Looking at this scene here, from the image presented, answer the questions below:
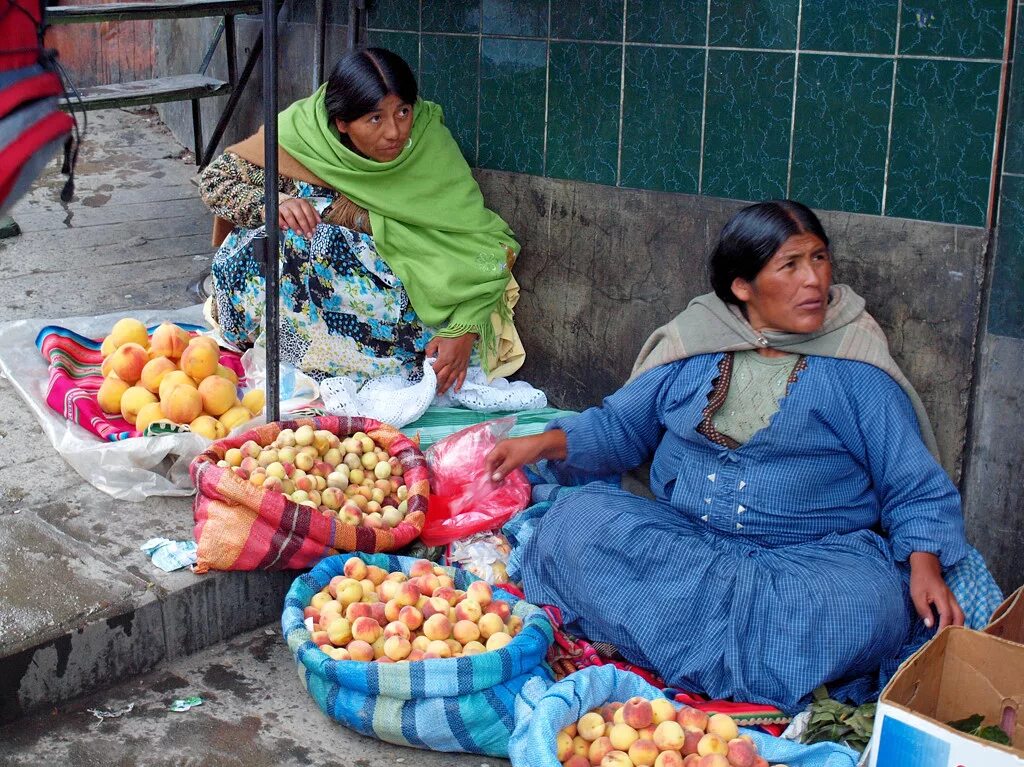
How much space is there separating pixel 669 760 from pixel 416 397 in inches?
78.4

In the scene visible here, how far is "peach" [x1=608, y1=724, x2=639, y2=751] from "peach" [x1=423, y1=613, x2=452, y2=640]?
0.51 meters

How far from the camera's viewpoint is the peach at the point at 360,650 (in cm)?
283

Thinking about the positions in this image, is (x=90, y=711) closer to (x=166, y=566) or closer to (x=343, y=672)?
(x=166, y=566)

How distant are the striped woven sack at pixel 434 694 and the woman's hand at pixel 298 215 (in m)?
1.77

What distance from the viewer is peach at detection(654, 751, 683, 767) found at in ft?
8.11

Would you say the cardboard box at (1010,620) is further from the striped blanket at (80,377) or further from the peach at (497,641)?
the striped blanket at (80,377)

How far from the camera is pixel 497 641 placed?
2854 mm

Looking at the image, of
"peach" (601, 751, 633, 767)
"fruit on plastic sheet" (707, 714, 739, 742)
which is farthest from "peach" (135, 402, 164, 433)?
"fruit on plastic sheet" (707, 714, 739, 742)

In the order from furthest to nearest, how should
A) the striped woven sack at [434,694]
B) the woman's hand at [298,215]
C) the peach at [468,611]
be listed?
the woman's hand at [298,215] → the peach at [468,611] → the striped woven sack at [434,694]

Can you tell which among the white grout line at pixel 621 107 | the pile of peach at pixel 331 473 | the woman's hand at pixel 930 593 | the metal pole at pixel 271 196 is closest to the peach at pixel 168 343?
the metal pole at pixel 271 196

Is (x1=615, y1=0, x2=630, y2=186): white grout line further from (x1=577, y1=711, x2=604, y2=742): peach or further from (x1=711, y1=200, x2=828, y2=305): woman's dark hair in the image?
(x1=577, y1=711, x2=604, y2=742): peach

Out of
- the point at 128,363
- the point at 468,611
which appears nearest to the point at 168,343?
the point at 128,363

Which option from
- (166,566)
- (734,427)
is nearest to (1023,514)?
(734,427)

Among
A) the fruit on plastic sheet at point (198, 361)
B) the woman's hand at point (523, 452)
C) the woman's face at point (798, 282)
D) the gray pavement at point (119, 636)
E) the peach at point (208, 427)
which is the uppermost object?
the woman's face at point (798, 282)
